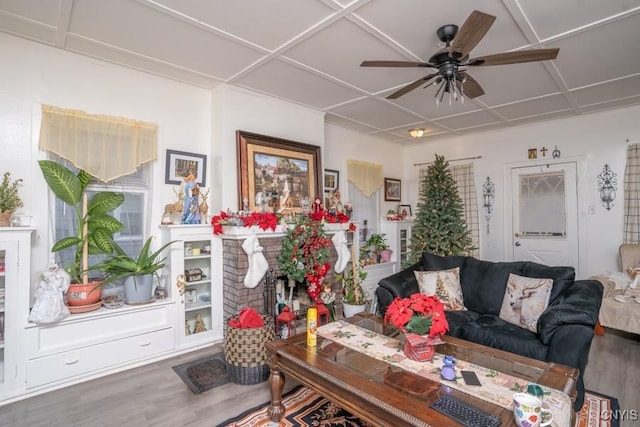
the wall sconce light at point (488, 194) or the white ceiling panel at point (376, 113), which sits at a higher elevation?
the white ceiling panel at point (376, 113)

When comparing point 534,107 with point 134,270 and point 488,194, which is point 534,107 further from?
point 134,270

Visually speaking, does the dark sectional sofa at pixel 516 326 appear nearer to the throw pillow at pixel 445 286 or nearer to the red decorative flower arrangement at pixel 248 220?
the throw pillow at pixel 445 286

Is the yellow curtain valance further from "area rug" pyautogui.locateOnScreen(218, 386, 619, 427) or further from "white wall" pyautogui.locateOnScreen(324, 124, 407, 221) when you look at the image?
"area rug" pyautogui.locateOnScreen(218, 386, 619, 427)

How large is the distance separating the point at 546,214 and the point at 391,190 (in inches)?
96.4

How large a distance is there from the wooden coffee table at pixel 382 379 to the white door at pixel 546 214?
3626mm

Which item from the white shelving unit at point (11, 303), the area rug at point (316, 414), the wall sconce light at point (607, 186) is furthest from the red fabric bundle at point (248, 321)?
the wall sconce light at point (607, 186)

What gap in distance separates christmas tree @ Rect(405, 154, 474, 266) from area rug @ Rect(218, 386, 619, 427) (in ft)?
8.81

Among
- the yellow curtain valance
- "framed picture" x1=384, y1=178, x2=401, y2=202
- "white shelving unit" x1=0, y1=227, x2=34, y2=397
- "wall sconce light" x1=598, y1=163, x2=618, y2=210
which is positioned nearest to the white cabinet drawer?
"white shelving unit" x1=0, y1=227, x2=34, y2=397

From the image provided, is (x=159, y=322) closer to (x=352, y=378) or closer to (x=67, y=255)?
(x=67, y=255)

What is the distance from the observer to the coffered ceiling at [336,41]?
2.28m

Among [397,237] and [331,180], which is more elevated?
[331,180]

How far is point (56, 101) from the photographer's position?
2904 millimetres

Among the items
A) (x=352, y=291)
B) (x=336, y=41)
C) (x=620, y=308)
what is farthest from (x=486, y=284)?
(x=336, y=41)

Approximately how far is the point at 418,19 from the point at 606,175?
3869 millimetres
